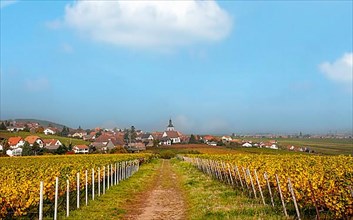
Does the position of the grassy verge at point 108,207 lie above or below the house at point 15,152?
above

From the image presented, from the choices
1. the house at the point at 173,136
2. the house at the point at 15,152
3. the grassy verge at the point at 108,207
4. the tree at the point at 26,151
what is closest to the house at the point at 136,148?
the tree at the point at 26,151

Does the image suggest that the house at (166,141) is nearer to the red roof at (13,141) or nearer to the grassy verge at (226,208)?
the red roof at (13,141)

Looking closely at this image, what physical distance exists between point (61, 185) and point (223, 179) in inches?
632

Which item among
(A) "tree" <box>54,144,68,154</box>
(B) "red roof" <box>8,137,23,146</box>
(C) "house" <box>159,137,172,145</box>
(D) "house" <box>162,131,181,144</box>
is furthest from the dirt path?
(D) "house" <box>162,131,181,144</box>

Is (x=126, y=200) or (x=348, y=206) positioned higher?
(x=348, y=206)

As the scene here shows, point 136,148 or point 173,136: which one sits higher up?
point 173,136

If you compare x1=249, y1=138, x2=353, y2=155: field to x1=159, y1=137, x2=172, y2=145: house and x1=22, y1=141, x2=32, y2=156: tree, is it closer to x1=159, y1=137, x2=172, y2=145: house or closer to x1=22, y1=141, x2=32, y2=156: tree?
x1=159, y1=137, x2=172, y2=145: house

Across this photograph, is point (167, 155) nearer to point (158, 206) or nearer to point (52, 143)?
point (52, 143)

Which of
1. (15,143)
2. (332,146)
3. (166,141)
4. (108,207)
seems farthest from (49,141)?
(108,207)

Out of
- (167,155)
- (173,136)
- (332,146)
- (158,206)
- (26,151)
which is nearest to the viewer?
(158,206)

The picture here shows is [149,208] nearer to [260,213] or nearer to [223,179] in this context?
[260,213]

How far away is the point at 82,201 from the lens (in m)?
18.4

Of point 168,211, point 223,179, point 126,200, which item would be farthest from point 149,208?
point 223,179

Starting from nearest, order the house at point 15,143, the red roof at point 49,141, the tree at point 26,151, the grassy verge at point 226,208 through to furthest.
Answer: the grassy verge at point 226,208, the tree at point 26,151, the house at point 15,143, the red roof at point 49,141
